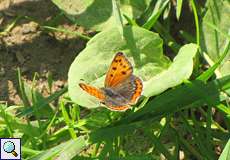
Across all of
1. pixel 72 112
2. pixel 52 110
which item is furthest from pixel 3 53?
pixel 72 112

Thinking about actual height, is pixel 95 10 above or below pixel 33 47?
above

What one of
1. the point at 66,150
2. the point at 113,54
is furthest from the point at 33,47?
the point at 66,150

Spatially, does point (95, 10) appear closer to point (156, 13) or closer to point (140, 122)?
point (156, 13)

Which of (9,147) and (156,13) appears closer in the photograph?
(9,147)

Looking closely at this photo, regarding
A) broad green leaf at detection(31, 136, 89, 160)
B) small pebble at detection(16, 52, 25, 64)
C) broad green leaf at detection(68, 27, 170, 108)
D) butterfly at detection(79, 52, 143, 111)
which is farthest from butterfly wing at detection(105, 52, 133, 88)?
small pebble at detection(16, 52, 25, 64)

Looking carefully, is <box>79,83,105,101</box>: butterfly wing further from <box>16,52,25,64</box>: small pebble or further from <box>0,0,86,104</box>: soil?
<box>16,52,25,64</box>: small pebble

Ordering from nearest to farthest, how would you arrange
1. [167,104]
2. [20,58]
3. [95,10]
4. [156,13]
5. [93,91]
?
[93,91]
[167,104]
[156,13]
[95,10]
[20,58]

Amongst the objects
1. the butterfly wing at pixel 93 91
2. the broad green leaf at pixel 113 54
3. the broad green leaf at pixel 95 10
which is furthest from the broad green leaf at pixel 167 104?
the broad green leaf at pixel 95 10
